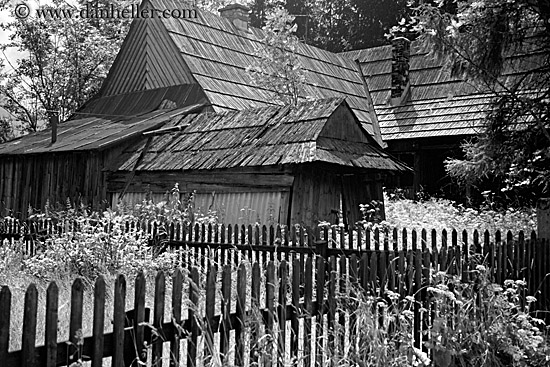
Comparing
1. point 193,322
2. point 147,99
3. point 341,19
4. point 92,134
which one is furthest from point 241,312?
point 341,19

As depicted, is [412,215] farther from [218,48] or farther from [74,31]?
[74,31]

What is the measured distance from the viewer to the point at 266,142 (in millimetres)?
13867

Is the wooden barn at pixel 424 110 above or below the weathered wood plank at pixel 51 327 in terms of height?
above

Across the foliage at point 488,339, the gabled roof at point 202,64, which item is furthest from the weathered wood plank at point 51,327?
the gabled roof at point 202,64

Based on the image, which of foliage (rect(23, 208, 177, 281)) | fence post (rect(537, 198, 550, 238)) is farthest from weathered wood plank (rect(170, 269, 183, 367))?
fence post (rect(537, 198, 550, 238))

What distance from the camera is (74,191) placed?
658 inches

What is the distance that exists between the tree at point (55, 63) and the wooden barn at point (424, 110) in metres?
12.0

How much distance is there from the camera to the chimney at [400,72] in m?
24.9

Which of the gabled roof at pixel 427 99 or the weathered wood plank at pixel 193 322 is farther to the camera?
the gabled roof at pixel 427 99

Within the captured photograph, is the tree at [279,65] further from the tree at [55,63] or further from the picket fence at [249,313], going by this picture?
the picket fence at [249,313]

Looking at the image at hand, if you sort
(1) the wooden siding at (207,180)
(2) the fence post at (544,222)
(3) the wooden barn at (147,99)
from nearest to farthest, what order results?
1. (2) the fence post at (544,222)
2. (1) the wooden siding at (207,180)
3. (3) the wooden barn at (147,99)

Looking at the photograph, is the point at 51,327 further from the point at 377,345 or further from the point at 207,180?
the point at 207,180

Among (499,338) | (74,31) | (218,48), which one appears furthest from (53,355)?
(74,31)

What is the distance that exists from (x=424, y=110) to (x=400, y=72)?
2743 mm
